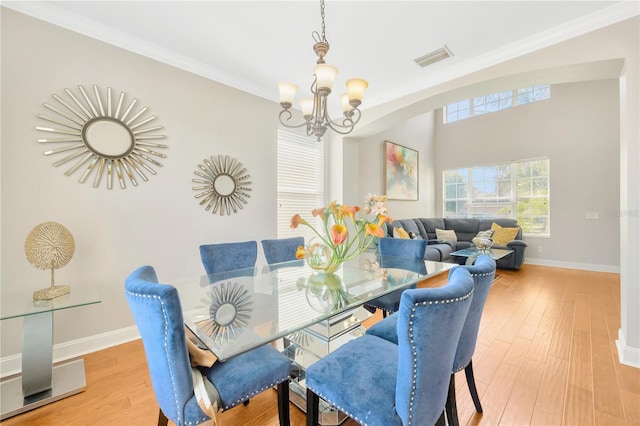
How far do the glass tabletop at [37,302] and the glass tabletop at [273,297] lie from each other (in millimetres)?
651

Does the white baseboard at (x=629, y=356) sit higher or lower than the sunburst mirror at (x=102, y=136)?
lower

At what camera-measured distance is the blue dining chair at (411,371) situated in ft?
2.66

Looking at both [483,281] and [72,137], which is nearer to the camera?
[483,281]

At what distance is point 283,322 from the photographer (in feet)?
3.92

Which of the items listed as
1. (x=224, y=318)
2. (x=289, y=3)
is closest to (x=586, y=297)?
(x=224, y=318)

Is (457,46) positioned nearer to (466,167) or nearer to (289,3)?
(289,3)

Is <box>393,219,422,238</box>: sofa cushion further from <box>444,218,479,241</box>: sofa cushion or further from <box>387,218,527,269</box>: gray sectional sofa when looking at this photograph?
<box>444,218,479,241</box>: sofa cushion

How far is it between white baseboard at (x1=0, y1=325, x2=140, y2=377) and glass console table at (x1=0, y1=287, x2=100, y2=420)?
120 millimetres

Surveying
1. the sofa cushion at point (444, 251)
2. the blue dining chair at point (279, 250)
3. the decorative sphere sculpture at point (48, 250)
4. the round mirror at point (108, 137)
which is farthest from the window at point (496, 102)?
the decorative sphere sculpture at point (48, 250)

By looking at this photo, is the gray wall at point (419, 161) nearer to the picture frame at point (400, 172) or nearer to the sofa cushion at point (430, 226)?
the picture frame at point (400, 172)

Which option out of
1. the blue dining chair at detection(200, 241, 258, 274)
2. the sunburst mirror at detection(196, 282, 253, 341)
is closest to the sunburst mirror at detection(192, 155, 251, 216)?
the blue dining chair at detection(200, 241, 258, 274)

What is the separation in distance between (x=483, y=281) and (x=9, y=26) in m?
→ 3.54

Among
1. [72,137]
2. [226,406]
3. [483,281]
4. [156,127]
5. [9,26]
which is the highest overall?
[9,26]

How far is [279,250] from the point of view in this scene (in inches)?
102
